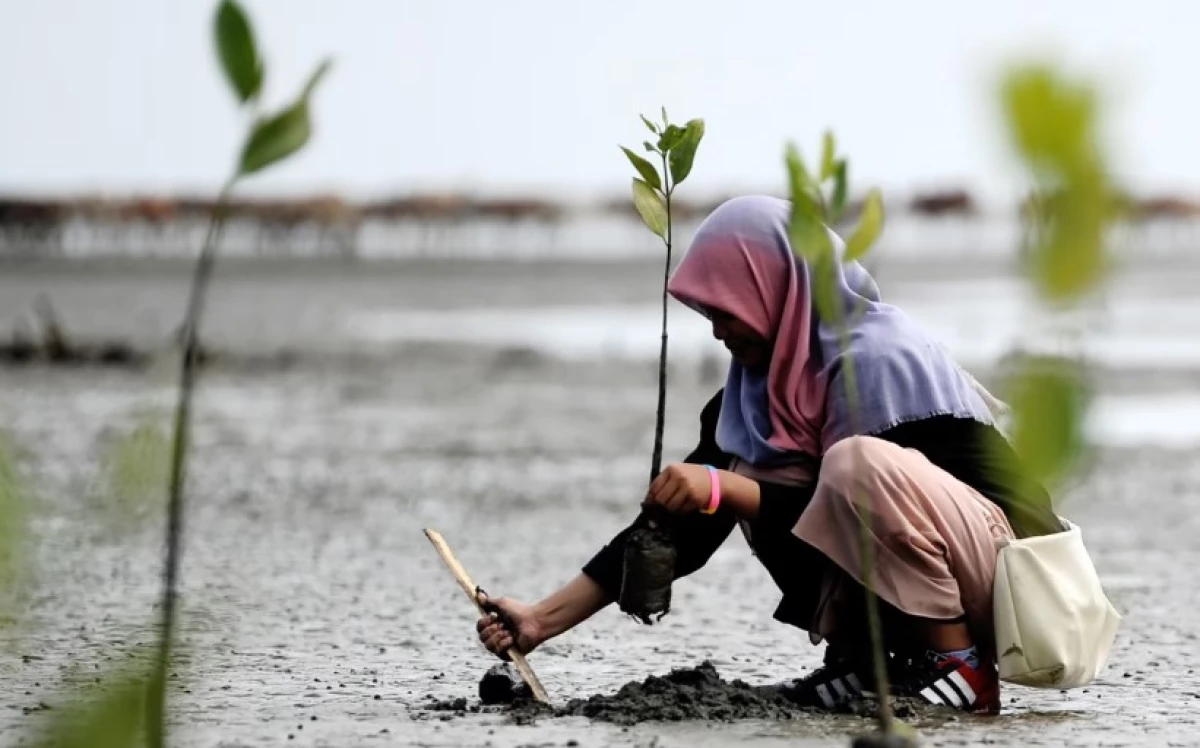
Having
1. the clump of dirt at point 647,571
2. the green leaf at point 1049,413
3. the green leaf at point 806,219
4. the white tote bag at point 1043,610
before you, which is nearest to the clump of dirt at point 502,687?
the clump of dirt at point 647,571

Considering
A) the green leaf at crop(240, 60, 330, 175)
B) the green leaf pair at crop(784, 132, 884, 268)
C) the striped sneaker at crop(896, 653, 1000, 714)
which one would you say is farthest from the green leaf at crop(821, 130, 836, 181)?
the striped sneaker at crop(896, 653, 1000, 714)

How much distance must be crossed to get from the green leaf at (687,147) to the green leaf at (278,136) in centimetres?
121

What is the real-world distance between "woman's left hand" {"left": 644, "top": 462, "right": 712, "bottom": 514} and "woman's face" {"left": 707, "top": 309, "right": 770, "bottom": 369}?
0.27 m

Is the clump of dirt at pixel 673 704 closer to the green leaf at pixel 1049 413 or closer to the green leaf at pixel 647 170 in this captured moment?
the green leaf at pixel 647 170

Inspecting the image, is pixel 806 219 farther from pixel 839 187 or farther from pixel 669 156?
pixel 669 156

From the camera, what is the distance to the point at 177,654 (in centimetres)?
418

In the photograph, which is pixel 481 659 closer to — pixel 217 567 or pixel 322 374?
pixel 217 567

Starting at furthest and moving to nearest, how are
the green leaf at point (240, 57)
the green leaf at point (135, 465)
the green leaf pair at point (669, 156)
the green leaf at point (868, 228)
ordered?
1. the green leaf pair at point (669, 156)
2. the green leaf at point (868, 228)
3. the green leaf at point (240, 57)
4. the green leaf at point (135, 465)

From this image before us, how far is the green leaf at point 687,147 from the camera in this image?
313cm

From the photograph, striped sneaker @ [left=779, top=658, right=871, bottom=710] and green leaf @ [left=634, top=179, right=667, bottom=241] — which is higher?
green leaf @ [left=634, top=179, right=667, bottom=241]

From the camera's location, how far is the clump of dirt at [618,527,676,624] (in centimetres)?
325

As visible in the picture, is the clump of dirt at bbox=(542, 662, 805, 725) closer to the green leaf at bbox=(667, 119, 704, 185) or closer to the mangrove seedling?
the mangrove seedling

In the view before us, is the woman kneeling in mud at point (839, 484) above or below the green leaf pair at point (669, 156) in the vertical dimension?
below

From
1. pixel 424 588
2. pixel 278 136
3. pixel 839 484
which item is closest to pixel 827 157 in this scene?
pixel 278 136
